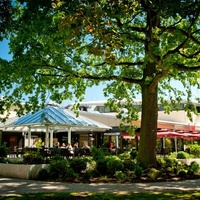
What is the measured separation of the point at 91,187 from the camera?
451 inches

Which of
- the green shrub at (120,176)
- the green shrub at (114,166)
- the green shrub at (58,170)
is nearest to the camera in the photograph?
the green shrub at (120,176)

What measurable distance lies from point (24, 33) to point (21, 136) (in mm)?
24567

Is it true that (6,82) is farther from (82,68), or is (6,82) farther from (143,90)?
(143,90)

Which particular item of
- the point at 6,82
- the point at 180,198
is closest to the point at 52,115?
the point at 6,82

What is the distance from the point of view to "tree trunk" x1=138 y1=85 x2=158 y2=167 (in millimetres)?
15516

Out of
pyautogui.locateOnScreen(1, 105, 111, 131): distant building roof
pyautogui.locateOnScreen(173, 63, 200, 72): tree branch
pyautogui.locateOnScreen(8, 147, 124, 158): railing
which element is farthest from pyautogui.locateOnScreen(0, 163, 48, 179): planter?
pyautogui.locateOnScreen(173, 63, 200, 72): tree branch

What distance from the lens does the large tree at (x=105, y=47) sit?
8.69 metres

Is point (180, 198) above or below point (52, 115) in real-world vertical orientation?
below

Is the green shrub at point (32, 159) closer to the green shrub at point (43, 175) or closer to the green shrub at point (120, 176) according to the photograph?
the green shrub at point (43, 175)

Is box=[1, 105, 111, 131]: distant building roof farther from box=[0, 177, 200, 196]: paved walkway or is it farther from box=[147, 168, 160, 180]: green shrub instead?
box=[147, 168, 160, 180]: green shrub

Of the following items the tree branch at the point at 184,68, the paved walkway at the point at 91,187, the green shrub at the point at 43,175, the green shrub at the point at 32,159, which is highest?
the tree branch at the point at 184,68

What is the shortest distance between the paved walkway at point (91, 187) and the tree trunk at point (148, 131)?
2.85m

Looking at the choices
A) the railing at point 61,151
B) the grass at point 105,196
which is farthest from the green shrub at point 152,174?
the railing at point 61,151

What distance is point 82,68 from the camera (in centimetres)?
1736
